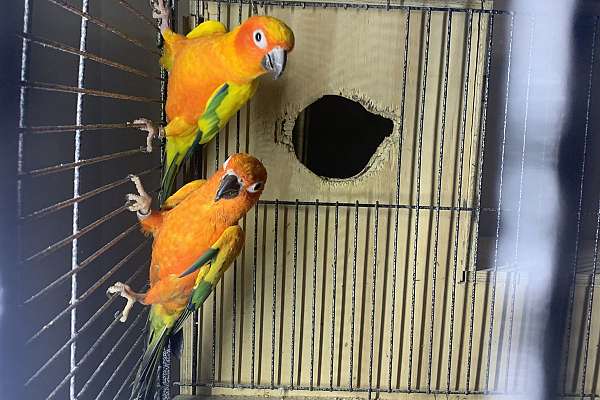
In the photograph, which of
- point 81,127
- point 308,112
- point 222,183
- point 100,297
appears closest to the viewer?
point 81,127

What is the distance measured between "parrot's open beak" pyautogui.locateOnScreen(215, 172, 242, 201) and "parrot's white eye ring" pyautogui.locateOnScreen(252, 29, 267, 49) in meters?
0.16

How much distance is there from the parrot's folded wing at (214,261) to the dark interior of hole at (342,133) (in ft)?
1.34

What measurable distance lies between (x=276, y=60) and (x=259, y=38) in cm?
3

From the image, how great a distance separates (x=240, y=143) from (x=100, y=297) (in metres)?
0.31

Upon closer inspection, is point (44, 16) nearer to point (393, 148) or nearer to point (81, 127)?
point (81, 127)

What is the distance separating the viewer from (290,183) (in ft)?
3.42

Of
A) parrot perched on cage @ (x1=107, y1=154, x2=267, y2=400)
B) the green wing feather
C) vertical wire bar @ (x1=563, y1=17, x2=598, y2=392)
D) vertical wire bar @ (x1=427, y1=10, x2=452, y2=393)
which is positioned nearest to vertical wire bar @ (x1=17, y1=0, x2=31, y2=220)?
parrot perched on cage @ (x1=107, y1=154, x2=267, y2=400)

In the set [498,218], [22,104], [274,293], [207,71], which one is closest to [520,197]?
[498,218]

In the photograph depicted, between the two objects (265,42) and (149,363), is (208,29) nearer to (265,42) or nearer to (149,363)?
(265,42)

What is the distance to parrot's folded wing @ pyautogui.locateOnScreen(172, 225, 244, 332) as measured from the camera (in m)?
0.81

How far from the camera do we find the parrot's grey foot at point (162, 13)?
2.95 feet

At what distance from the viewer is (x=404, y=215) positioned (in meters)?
1.06

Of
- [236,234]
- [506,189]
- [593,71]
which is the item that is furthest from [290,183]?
[593,71]

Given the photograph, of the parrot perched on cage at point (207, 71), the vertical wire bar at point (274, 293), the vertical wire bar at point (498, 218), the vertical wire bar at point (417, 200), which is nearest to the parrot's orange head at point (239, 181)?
the parrot perched on cage at point (207, 71)
